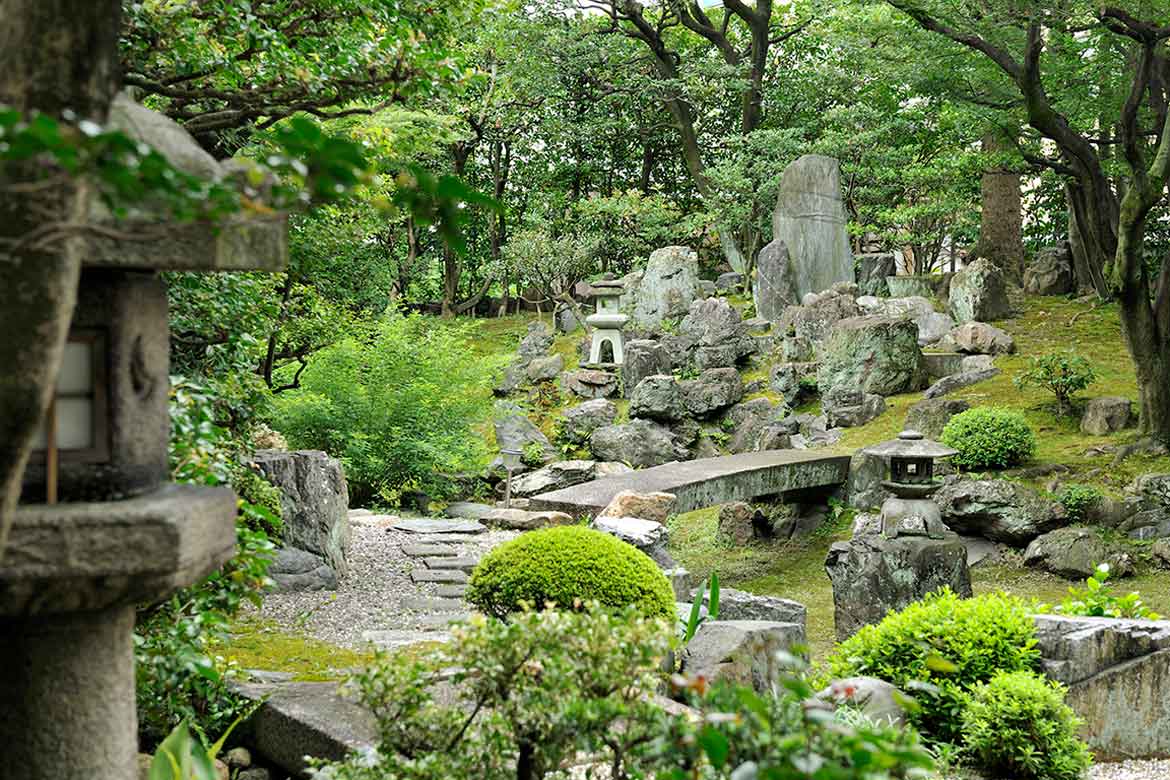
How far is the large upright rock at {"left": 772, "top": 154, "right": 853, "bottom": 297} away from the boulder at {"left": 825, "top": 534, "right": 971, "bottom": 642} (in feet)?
33.3

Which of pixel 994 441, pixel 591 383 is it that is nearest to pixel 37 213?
pixel 994 441

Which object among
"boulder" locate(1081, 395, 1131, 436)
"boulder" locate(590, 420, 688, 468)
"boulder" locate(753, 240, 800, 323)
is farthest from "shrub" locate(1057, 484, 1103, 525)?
"boulder" locate(753, 240, 800, 323)

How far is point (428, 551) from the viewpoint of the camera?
30.9ft

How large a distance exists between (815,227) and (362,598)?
13.2m

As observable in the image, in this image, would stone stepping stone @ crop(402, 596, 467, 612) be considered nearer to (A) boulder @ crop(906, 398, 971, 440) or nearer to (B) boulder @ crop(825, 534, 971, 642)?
(B) boulder @ crop(825, 534, 971, 642)

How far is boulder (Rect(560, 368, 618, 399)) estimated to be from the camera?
1803 centimetres

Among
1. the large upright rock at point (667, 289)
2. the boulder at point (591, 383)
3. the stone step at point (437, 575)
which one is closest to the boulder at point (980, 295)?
the large upright rock at point (667, 289)

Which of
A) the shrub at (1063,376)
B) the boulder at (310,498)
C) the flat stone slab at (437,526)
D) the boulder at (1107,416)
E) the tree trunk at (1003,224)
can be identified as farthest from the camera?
the tree trunk at (1003,224)

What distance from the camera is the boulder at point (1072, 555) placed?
1062 centimetres

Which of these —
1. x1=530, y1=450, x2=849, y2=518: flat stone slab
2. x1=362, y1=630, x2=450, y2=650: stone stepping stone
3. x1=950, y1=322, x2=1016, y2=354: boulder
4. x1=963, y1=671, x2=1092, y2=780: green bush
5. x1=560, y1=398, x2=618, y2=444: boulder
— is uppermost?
x1=950, y1=322, x2=1016, y2=354: boulder

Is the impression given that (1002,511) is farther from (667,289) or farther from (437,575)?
(667,289)

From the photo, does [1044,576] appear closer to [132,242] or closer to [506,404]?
[506,404]

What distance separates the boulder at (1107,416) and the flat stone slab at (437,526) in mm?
7504

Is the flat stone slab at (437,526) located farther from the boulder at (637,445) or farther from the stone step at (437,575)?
the boulder at (637,445)
